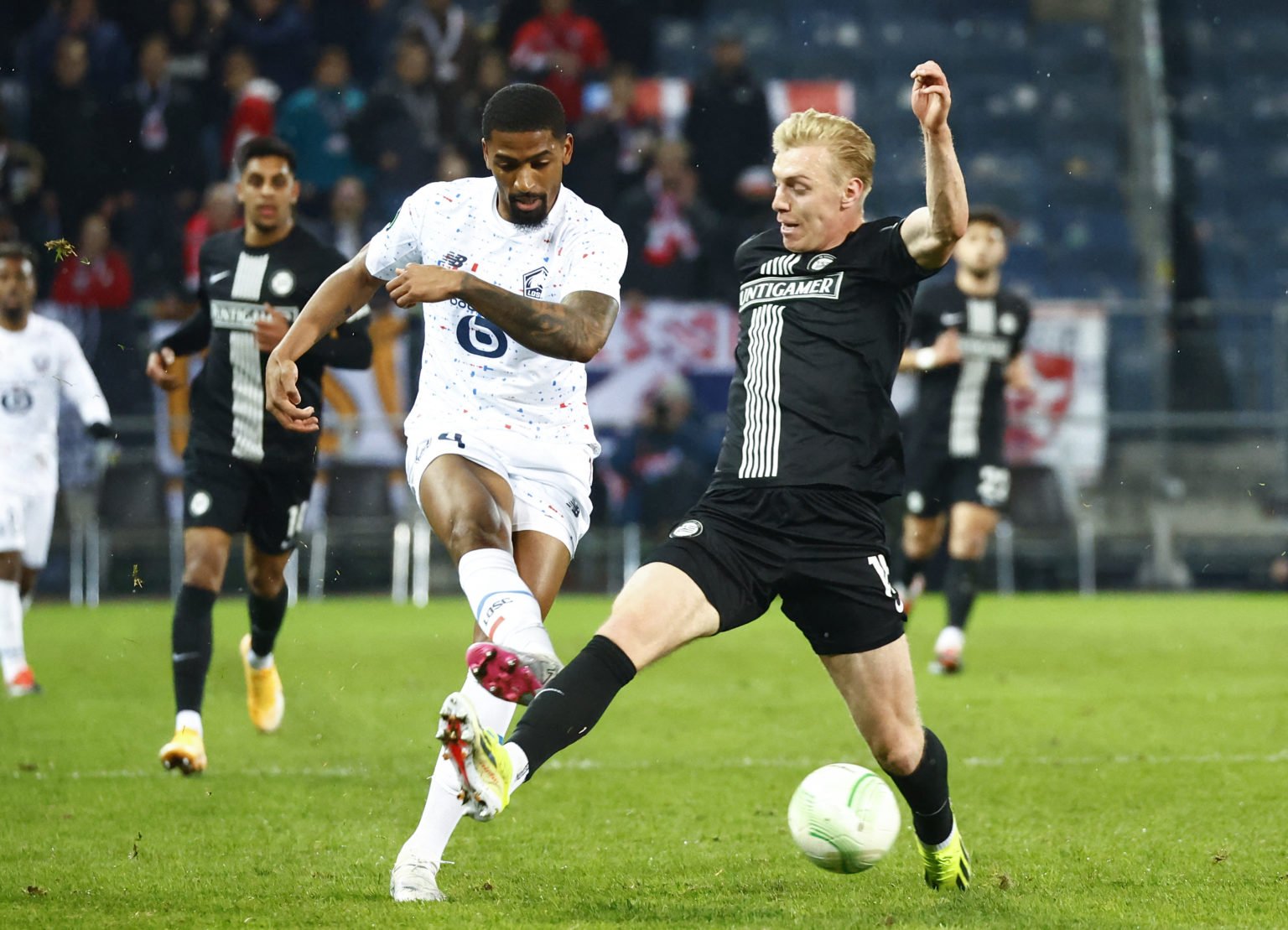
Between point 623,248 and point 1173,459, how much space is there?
504 inches

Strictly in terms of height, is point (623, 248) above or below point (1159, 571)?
above

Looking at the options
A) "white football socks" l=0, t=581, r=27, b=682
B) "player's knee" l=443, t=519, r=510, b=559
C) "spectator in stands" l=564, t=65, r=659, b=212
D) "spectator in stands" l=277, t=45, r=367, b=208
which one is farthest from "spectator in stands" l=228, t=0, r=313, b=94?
"player's knee" l=443, t=519, r=510, b=559

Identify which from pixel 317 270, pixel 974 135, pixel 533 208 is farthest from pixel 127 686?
pixel 974 135

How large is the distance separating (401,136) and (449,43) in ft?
4.08

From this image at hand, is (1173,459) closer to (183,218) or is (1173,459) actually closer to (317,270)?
(183,218)

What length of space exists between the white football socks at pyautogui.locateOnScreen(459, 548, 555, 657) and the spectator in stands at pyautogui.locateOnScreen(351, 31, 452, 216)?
12.6 metres

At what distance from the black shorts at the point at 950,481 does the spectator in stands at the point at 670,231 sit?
5.80 metres

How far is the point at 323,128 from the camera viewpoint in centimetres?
1736

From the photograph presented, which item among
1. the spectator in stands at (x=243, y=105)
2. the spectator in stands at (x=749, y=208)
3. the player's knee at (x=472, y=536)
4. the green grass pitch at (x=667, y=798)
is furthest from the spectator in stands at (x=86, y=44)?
the player's knee at (x=472, y=536)

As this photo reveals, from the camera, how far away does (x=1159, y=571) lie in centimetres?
1709

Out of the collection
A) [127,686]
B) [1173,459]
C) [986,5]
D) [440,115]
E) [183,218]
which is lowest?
[127,686]

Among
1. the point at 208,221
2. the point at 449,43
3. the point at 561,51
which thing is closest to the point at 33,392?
the point at 208,221

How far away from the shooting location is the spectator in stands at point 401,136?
56.5 ft

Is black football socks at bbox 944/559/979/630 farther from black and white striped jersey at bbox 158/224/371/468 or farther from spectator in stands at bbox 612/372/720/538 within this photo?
spectator in stands at bbox 612/372/720/538
